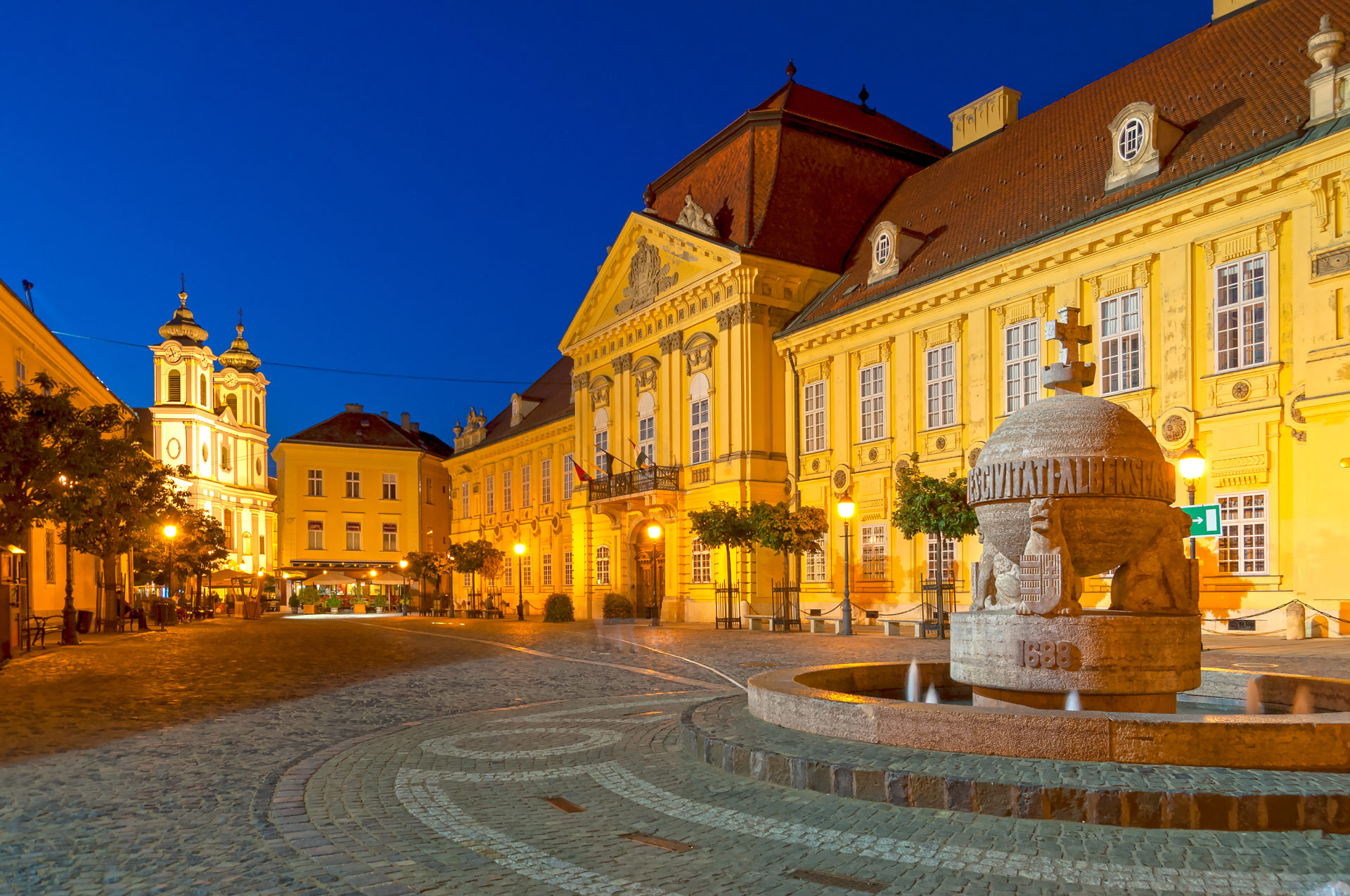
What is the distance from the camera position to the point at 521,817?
650cm

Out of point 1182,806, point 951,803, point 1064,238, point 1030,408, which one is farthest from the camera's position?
point 1064,238

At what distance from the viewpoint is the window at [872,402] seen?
31.7 m

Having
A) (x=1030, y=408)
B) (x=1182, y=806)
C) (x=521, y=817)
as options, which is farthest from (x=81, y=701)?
(x=1182, y=806)

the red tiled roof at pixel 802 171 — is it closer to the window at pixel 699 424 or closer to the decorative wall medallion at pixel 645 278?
the decorative wall medallion at pixel 645 278

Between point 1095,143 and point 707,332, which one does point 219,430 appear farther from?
point 1095,143

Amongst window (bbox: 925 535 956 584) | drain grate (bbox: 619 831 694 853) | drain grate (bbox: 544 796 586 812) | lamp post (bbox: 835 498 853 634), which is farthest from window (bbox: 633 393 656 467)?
drain grate (bbox: 619 831 694 853)

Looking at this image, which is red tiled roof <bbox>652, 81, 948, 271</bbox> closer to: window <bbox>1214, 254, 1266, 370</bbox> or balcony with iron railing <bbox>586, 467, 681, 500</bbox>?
balcony with iron railing <bbox>586, 467, 681, 500</bbox>

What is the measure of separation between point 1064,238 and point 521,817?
22.7m

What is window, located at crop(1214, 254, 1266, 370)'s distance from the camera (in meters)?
21.6

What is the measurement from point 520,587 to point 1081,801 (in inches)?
1698

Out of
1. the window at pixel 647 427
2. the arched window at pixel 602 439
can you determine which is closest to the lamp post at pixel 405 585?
the arched window at pixel 602 439

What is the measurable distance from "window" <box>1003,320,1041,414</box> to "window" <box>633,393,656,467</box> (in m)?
15.6

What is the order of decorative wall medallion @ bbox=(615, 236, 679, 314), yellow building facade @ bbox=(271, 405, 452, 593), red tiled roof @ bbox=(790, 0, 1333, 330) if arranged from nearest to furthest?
1. red tiled roof @ bbox=(790, 0, 1333, 330)
2. decorative wall medallion @ bbox=(615, 236, 679, 314)
3. yellow building facade @ bbox=(271, 405, 452, 593)

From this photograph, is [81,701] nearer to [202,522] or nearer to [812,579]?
[812,579]
